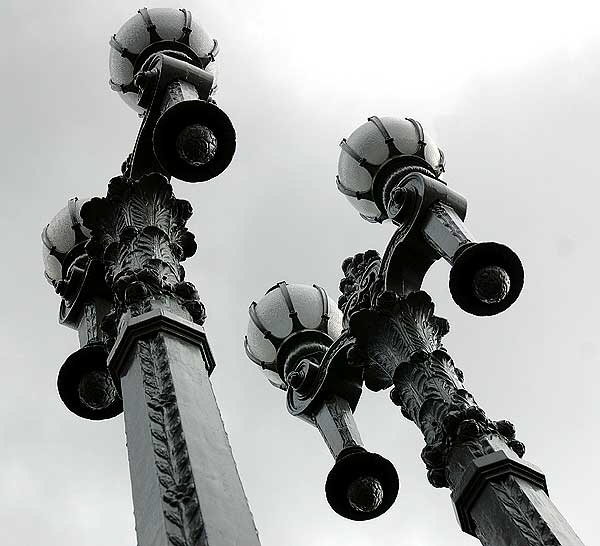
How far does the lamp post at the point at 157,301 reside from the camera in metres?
5.16

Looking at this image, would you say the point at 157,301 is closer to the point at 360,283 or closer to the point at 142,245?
the point at 142,245

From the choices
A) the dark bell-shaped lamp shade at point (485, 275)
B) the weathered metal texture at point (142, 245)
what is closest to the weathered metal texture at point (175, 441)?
the weathered metal texture at point (142, 245)

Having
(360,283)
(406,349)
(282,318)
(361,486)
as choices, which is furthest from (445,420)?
(282,318)

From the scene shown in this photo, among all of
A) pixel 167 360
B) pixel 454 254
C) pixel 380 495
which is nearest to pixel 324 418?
pixel 380 495

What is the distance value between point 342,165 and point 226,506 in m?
7.15

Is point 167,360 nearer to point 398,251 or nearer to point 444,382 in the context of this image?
point 444,382

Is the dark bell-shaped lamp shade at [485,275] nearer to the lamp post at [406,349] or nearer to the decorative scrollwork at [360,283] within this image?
the lamp post at [406,349]

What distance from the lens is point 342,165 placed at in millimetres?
11680

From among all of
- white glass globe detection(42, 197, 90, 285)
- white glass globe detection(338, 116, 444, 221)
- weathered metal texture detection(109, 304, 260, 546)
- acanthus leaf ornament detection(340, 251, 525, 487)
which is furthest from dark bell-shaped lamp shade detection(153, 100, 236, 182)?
white glass globe detection(338, 116, 444, 221)

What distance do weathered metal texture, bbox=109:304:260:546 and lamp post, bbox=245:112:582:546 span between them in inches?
102

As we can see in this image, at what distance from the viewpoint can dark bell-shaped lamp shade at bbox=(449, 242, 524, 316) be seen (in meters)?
8.64

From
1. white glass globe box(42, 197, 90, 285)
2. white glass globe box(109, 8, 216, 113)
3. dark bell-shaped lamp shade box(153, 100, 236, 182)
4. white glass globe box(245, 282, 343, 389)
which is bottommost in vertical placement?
dark bell-shaped lamp shade box(153, 100, 236, 182)

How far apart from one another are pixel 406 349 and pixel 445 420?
4.19 ft

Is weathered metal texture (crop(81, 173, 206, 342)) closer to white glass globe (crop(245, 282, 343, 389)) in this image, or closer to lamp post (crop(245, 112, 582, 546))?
lamp post (crop(245, 112, 582, 546))
